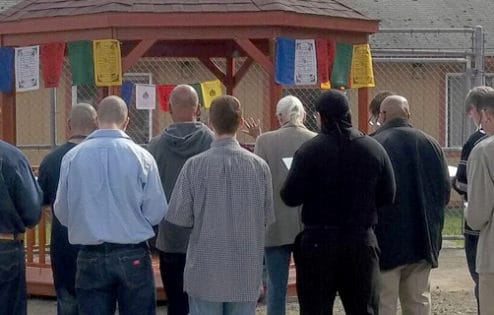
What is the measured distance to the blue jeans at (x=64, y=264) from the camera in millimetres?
7121

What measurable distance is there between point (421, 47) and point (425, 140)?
12.5m

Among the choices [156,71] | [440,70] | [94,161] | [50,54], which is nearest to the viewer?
[94,161]

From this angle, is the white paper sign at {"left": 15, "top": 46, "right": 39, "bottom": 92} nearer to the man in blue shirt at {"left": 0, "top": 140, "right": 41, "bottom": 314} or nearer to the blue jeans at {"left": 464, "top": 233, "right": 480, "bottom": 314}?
the man in blue shirt at {"left": 0, "top": 140, "right": 41, "bottom": 314}

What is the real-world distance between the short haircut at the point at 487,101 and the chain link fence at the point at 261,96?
845 centimetres

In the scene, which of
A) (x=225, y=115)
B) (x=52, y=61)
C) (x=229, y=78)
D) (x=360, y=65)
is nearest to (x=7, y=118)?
(x=52, y=61)

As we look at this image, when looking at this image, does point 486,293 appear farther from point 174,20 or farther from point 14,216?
point 174,20

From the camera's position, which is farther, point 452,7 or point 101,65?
point 452,7

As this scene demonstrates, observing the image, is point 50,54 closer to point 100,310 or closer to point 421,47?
point 100,310

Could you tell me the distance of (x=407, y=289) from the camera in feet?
24.3

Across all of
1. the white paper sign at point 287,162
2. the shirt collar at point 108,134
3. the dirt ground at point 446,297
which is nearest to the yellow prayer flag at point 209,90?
the dirt ground at point 446,297

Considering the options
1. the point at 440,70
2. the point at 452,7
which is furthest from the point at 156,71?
the point at 452,7

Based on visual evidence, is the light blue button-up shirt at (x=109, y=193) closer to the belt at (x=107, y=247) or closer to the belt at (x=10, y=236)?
the belt at (x=107, y=247)

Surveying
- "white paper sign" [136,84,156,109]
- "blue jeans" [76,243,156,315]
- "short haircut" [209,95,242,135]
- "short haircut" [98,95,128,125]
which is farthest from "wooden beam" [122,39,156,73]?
"blue jeans" [76,243,156,315]

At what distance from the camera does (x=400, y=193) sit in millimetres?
7117
